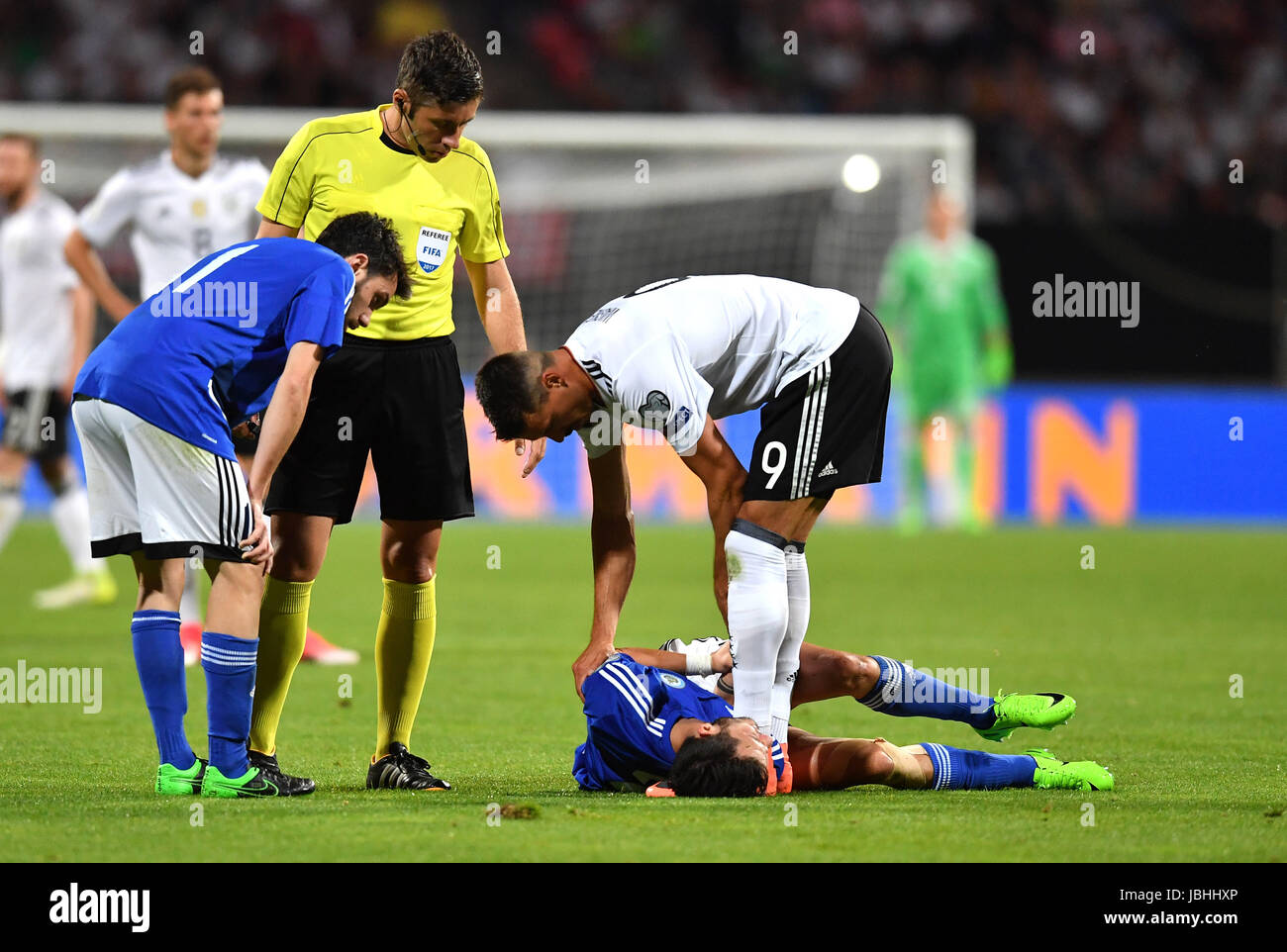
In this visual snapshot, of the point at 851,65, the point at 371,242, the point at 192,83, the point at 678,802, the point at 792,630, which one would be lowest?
the point at 678,802

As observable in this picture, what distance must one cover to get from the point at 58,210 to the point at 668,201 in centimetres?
766

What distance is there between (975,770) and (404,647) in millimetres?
1755

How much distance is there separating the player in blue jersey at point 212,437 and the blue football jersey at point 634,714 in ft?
2.79

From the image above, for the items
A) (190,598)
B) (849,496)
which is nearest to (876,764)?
(190,598)

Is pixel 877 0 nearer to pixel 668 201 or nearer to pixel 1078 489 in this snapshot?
pixel 668 201

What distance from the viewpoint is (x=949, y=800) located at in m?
5.00

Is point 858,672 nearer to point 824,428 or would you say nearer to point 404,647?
point 824,428

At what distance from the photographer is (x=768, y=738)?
5.00m

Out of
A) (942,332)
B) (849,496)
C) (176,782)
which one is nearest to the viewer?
(176,782)

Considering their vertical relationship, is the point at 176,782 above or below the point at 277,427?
below

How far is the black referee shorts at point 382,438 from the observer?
524cm

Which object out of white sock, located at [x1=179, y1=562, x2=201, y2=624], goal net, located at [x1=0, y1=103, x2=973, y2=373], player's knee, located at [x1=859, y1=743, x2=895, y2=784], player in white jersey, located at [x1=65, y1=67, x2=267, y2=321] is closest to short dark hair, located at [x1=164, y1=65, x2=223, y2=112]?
player in white jersey, located at [x1=65, y1=67, x2=267, y2=321]
